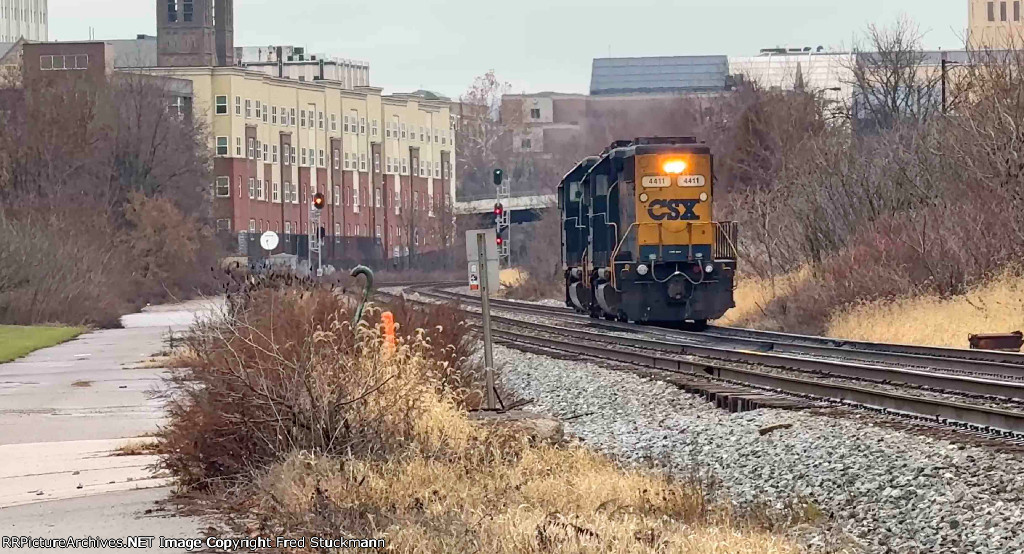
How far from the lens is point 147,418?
1941 centimetres

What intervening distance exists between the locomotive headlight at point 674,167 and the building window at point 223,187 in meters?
77.6

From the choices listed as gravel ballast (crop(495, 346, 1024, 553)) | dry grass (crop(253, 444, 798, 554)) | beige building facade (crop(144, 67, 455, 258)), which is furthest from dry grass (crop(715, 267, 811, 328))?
beige building facade (crop(144, 67, 455, 258))

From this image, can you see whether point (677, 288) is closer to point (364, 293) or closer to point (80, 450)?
point (364, 293)

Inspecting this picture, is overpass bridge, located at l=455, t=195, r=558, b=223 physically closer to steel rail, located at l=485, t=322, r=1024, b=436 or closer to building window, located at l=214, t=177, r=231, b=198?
building window, located at l=214, t=177, r=231, b=198

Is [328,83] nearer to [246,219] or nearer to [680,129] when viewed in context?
[246,219]

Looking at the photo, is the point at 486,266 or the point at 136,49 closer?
the point at 486,266

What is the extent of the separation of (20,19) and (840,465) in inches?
7496

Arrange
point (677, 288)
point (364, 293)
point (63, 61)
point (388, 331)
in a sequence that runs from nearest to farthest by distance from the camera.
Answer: point (388, 331) < point (364, 293) < point (677, 288) < point (63, 61)

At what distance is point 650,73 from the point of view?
185m

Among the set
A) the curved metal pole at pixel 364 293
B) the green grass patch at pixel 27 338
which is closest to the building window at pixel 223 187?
the green grass patch at pixel 27 338

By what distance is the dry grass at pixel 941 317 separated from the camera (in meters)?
28.1

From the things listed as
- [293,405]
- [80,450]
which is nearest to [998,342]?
[80,450]

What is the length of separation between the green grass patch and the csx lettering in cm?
1334

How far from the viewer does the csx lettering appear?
32969 millimetres
